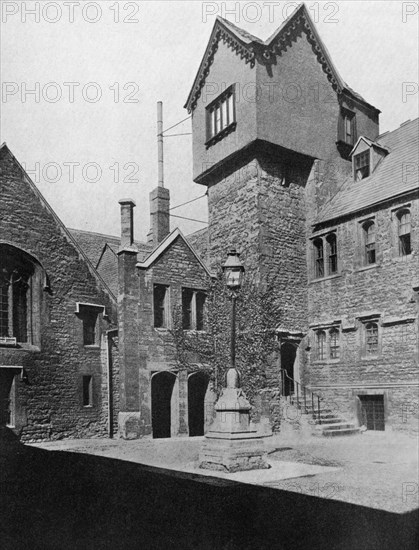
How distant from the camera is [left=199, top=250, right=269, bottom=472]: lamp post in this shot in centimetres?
1289

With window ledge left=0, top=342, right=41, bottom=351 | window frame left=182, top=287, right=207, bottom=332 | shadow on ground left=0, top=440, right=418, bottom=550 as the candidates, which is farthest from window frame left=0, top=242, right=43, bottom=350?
shadow on ground left=0, top=440, right=418, bottom=550

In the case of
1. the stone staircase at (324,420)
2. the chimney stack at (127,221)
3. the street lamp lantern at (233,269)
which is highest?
the chimney stack at (127,221)

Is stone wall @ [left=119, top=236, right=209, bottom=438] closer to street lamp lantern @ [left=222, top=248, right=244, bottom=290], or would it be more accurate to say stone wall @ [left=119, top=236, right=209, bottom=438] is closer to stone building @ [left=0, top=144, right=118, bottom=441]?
stone building @ [left=0, top=144, right=118, bottom=441]

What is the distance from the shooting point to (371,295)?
22328mm

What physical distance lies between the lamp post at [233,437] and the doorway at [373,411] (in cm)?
973

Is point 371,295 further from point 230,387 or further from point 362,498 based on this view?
point 362,498

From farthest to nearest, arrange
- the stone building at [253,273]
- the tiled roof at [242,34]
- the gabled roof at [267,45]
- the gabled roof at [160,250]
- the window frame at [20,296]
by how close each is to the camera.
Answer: the tiled roof at [242,34]
the gabled roof at [267,45]
the gabled roof at [160,250]
the stone building at [253,273]
the window frame at [20,296]

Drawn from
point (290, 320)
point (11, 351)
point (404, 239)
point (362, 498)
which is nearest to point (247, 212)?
point (290, 320)

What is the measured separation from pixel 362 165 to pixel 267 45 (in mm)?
6539

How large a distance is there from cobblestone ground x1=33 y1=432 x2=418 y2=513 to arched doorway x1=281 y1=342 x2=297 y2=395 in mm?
3105

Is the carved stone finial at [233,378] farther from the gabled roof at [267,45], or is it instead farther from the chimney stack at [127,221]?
the gabled roof at [267,45]

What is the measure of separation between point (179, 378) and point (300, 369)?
17.3 ft

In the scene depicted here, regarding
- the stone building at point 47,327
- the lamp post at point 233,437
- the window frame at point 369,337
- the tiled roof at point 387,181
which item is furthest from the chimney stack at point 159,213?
the lamp post at point 233,437

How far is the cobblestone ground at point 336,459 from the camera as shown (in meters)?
10.2
